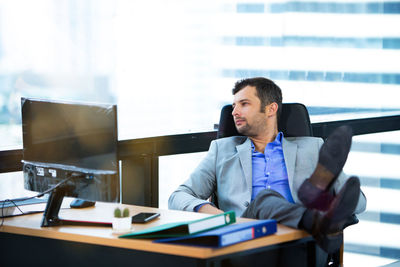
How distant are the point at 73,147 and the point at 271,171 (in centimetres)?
106

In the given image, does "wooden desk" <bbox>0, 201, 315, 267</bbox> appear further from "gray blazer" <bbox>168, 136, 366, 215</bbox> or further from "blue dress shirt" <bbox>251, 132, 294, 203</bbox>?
"blue dress shirt" <bbox>251, 132, 294, 203</bbox>

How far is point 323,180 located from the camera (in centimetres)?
213

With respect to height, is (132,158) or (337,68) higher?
(337,68)

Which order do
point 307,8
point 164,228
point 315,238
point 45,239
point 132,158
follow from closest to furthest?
point 164,228 < point 315,238 < point 45,239 < point 132,158 < point 307,8

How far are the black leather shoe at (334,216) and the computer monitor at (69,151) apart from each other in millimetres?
688

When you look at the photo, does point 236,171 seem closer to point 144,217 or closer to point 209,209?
point 209,209

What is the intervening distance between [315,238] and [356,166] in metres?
2.58

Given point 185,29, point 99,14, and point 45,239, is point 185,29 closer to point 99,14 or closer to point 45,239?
point 99,14

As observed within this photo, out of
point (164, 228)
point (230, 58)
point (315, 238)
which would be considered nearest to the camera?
point (164, 228)

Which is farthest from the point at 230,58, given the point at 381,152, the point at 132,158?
the point at 381,152

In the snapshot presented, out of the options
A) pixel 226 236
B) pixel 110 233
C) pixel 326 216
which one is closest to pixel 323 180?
pixel 326 216

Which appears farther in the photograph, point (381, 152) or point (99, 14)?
point (381, 152)

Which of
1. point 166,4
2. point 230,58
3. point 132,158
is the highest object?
point 166,4

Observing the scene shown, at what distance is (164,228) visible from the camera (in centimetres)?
194
